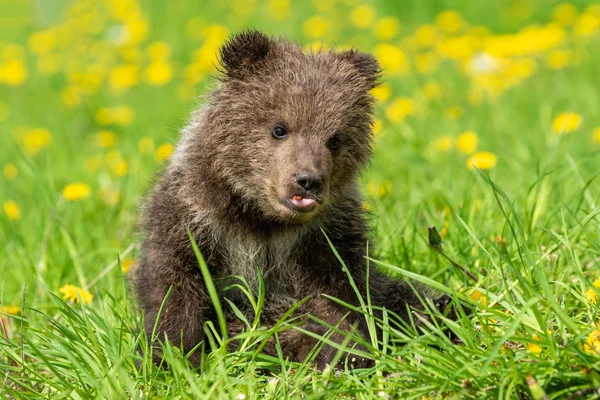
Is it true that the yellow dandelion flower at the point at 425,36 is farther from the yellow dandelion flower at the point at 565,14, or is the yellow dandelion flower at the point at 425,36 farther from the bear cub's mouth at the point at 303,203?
the bear cub's mouth at the point at 303,203

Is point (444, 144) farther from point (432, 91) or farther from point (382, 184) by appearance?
point (432, 91)

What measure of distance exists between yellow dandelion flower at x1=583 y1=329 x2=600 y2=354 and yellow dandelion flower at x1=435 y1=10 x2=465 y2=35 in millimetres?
8608

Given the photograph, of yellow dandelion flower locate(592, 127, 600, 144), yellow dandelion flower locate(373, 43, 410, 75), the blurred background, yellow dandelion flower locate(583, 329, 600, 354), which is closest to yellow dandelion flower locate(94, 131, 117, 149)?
the blurred background

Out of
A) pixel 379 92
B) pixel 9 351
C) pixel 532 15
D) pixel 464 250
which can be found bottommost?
pixel 9 351

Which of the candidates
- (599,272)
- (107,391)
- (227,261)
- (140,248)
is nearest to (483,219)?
(599,272)

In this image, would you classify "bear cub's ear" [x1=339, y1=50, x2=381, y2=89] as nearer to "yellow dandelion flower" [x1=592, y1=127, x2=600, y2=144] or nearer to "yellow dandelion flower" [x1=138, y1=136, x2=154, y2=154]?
"yellow dandelion flower" [x1=592, y1=127, x2=600, y2=144]

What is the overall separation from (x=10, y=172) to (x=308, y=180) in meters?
4.42

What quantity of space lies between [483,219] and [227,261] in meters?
1.78

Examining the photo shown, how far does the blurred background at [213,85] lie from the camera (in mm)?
5898

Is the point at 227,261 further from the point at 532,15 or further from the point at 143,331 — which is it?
the point at 532,15

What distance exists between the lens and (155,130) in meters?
8.71

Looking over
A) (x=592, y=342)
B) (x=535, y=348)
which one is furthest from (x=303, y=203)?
(x=592, y=342)

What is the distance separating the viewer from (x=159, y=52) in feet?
36.4

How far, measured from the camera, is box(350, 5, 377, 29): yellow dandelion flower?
11.8 meters
